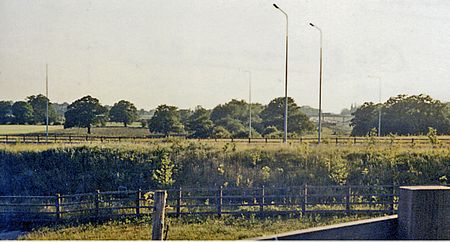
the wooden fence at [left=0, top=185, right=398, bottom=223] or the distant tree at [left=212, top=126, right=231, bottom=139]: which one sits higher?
the distant tree at [left=212, top=126, right=231, bottom=139]

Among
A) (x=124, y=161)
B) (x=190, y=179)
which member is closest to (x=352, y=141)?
(x=190, y=179)

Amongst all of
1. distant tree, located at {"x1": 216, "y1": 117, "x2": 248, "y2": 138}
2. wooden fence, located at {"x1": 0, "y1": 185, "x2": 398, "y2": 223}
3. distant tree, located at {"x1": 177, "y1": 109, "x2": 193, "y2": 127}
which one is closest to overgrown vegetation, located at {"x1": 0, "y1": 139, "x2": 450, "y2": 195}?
wooden fence, located at {"x1": 0, "y1": 185, "x2": 398, "y2": 223}

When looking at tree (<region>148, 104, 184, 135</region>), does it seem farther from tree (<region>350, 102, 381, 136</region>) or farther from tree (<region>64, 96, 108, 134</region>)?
tree (<region>350, 102, 381, 136</region>)

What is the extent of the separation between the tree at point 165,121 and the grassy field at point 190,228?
1372cm

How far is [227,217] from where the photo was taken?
11.9 metres

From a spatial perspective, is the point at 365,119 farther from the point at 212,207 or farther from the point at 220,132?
the point at 212,207

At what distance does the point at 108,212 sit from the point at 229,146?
6779mm

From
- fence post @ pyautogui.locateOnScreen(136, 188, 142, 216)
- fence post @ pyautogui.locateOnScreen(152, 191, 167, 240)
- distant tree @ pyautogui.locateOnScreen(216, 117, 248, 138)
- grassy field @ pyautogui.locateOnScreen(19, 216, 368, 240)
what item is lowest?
grassy field @ pyautogui.locateOnScreen(19, 216, 368, 240)

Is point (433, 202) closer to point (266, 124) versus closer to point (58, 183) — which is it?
point (58, 183)

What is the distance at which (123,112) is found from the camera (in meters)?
24.4

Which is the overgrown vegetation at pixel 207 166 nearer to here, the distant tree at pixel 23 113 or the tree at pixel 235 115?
the distant tree at pixel 23 113

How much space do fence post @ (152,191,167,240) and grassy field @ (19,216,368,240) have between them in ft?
19.0

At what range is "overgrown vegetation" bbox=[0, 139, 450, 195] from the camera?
53.9 ft

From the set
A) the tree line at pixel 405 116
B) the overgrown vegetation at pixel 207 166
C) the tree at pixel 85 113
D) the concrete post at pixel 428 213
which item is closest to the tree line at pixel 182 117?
the tree at pixel 85 113
